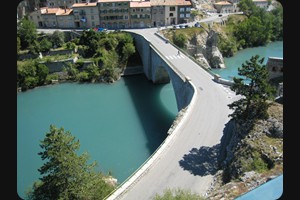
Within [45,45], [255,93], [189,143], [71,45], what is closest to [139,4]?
[71,45]

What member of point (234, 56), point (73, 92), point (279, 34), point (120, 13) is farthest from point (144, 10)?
point (279, 34)

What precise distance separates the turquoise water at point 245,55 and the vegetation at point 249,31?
4.91 ft

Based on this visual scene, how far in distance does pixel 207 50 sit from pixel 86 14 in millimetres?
27603

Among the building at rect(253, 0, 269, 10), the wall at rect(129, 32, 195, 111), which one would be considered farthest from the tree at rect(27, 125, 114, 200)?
the building at rect(253, 0, 269, 10)

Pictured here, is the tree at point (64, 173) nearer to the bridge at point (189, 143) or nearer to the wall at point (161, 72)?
the bridge at point (189, 143)

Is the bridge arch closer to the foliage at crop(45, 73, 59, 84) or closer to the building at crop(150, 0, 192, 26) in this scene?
the foliage at crop(45, 73, 59, 84)

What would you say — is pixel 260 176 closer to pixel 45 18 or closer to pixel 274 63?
pixel 274 63

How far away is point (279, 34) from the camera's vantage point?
73375 millimetres

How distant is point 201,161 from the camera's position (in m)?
20.2

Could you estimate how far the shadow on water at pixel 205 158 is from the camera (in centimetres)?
1930

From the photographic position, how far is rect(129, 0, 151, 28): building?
6303cm

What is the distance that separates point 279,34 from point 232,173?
6618 centimetres

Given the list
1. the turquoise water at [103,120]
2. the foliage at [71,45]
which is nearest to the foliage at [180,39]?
the turquoise water at [103,120]

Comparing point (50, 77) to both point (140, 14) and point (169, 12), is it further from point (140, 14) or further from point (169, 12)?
point (169, 12)
